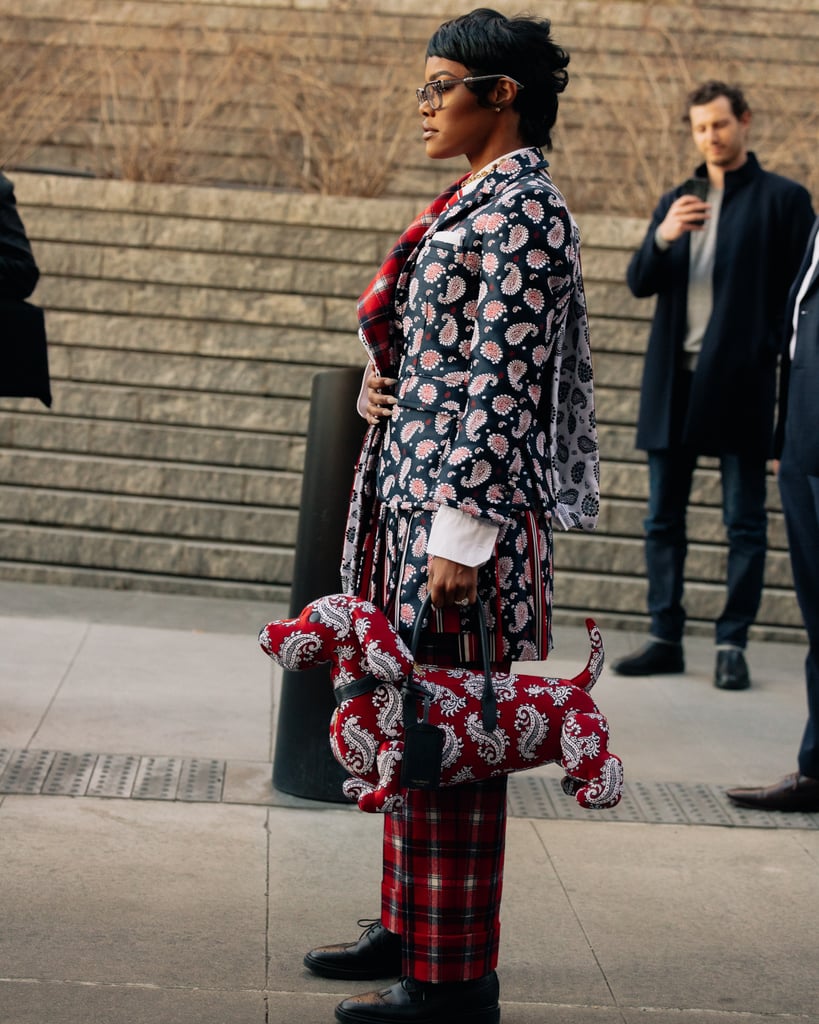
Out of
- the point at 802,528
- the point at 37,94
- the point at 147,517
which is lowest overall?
the point at 147,517

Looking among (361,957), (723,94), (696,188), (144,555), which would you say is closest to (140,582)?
(144,555)

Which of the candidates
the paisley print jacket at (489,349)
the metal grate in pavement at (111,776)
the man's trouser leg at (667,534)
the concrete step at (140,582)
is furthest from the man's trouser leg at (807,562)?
the concrete step at (140,582)

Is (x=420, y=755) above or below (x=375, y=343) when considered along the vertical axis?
below

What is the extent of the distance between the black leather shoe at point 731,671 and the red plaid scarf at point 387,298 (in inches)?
135

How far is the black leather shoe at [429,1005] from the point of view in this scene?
2873 millimetres

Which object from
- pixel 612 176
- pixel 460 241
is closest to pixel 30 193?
pixel 612 176

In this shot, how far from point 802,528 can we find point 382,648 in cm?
221

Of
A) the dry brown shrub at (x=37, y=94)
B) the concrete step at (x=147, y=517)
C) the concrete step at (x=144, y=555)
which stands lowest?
the concrete step at (x=144, y=555)

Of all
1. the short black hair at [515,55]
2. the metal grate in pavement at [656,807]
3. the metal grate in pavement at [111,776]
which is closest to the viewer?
the short black hair at [515,55]

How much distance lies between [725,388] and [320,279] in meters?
2.49

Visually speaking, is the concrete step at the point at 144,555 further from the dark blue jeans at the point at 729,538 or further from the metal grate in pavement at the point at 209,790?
the metal grate in pavement at the point at 209,790

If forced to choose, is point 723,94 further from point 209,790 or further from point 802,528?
point 209,790

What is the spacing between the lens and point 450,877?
9.41ft

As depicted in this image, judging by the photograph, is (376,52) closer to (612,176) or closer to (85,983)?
(612,176)
